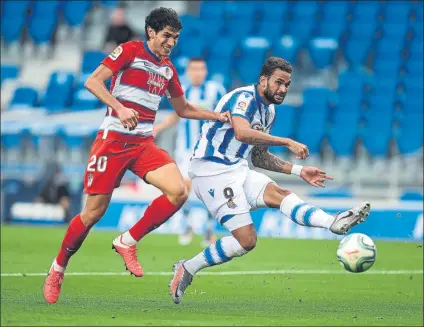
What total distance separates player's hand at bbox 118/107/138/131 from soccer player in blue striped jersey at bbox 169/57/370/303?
2.93 ft

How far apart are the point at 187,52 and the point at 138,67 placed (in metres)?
13.1

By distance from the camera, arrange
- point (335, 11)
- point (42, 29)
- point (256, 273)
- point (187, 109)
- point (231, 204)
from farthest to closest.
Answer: point (42, 29) → point (335, 11) → point (256, 273) → point (187, 109) → point (231, 204)

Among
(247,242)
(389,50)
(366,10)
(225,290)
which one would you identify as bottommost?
(225,290)

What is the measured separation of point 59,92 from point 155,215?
525 inches

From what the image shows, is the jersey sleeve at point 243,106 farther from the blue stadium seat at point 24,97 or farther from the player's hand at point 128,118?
the blue stadium seat at point 24,97

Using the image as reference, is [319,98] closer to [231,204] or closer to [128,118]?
[231,204]

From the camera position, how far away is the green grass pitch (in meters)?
6.87

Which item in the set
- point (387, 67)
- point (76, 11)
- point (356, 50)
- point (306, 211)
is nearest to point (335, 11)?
point (356, 50)

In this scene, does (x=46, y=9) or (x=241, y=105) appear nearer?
(x=241, y=105)

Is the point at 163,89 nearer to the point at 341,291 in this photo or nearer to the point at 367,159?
the point at 341,291

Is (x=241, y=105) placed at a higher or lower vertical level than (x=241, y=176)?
higher

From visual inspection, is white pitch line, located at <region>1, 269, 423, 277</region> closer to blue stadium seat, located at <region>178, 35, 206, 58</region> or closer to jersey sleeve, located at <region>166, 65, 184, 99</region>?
jersey sleeve, located at <region>166, 65, 184, 99</region>

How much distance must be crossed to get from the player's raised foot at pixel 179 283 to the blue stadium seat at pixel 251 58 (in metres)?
12.5

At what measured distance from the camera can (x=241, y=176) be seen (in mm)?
8172
